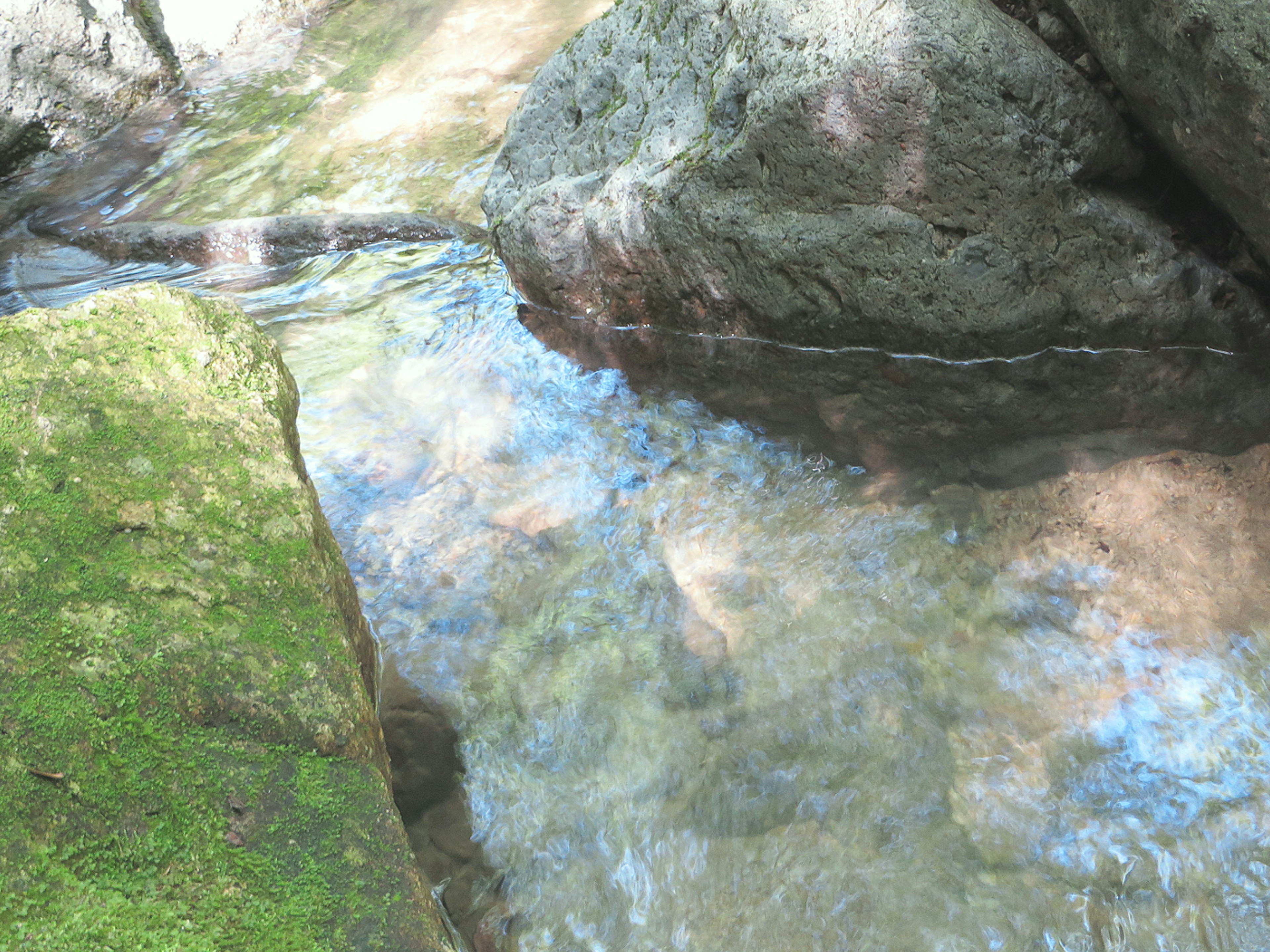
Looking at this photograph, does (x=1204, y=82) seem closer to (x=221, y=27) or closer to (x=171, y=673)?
(x=171, y=673)

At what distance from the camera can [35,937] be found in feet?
5.55

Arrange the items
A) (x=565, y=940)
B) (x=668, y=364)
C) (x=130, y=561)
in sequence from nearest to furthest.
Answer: (x=130, y=561) → (x=565, y=940) → (x=668, y=364)

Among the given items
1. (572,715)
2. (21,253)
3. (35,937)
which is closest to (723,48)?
(572,715)

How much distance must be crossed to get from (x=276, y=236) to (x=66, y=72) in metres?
4.42

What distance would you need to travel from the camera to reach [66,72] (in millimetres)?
8609

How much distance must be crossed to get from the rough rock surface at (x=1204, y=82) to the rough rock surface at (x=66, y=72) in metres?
8.68

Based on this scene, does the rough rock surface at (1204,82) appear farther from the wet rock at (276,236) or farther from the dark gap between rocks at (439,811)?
the wet rock at (276,236)

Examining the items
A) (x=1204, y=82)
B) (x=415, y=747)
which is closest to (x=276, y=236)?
(x=415, y=747)

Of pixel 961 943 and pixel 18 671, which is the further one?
pixel 961 943

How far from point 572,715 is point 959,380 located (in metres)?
2.38

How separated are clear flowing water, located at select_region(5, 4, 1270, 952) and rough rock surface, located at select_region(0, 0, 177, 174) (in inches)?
258

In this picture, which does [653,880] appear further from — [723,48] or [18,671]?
[723,48]

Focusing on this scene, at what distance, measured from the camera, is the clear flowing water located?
8.01ft

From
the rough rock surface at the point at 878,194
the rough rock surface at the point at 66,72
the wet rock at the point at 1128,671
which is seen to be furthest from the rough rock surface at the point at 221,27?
the wet rock at the point at 1128,671
